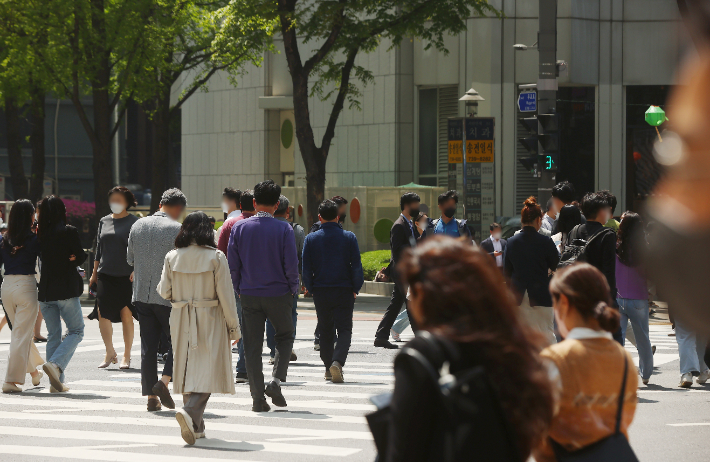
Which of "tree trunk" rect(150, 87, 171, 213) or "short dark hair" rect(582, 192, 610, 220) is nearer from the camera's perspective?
"short dark hair" rect(582, 192, 610, 220)

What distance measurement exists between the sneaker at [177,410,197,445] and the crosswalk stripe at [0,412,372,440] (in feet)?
2.23

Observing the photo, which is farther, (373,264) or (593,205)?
(373,264)

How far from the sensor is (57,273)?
10164 mm

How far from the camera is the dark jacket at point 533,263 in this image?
8844 mm

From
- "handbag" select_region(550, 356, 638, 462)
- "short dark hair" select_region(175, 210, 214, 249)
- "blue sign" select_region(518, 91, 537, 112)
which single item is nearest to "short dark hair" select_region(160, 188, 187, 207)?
"short dark hair" select_region(175, 210, 214, 249)

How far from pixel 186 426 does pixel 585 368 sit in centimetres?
441

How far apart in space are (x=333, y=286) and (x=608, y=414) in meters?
7.24

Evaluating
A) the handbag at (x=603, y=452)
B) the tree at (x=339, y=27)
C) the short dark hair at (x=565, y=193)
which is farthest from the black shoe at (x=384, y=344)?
the tree at (x=339, y=27)

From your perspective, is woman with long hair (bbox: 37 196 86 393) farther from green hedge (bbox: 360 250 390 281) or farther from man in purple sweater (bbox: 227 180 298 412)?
green hedge (bbox: 360 250 390 281)

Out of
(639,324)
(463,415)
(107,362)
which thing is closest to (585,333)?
(463,415)

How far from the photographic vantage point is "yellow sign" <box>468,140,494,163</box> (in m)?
16.8

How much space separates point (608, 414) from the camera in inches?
132

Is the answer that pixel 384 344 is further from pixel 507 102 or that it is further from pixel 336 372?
pixel 507 102

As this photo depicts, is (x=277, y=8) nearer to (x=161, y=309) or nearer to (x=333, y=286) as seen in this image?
(x=333, y=286)
